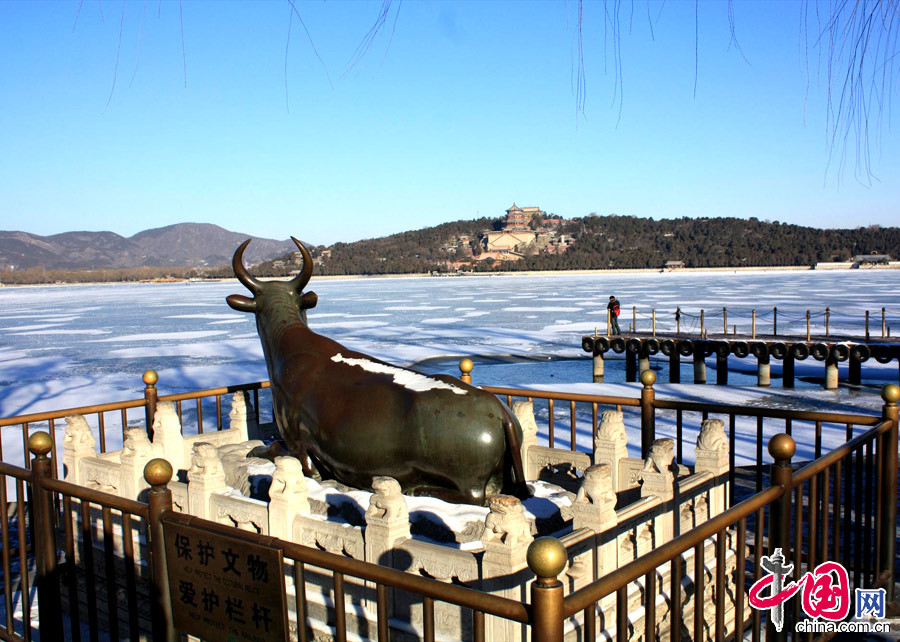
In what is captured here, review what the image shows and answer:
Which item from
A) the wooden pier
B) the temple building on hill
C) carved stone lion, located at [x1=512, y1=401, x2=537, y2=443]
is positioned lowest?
the wooden pier

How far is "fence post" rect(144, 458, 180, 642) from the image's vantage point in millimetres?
2844

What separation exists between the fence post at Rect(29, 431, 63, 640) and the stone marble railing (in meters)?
1.20

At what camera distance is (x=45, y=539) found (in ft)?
12.2

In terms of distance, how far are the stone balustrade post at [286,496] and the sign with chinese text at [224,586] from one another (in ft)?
5.23

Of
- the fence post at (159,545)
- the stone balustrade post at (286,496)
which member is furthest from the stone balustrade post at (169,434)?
the fence post at (159,545)

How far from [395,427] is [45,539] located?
2.23 m

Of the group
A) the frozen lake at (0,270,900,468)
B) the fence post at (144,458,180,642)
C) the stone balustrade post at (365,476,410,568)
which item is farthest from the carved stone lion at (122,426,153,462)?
the frozen lake at (0,270,900,468)

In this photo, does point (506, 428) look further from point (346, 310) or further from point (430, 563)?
point (346, 310)

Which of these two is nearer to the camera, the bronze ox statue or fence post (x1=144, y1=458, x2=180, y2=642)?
fence post (x1=144, y1=458, x2=180, y2=642)

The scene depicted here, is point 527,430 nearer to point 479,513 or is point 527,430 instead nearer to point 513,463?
point 513,463

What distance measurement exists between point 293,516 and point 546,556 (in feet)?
9.78

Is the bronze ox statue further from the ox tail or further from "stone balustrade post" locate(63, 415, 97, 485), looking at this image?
"stone balustrade post" locate(63, 415, 97, 485)

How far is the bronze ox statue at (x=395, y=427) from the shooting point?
4996 mm

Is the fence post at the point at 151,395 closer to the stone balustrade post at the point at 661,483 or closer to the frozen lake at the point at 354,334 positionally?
the stone balustrade post at the point at 661,483
